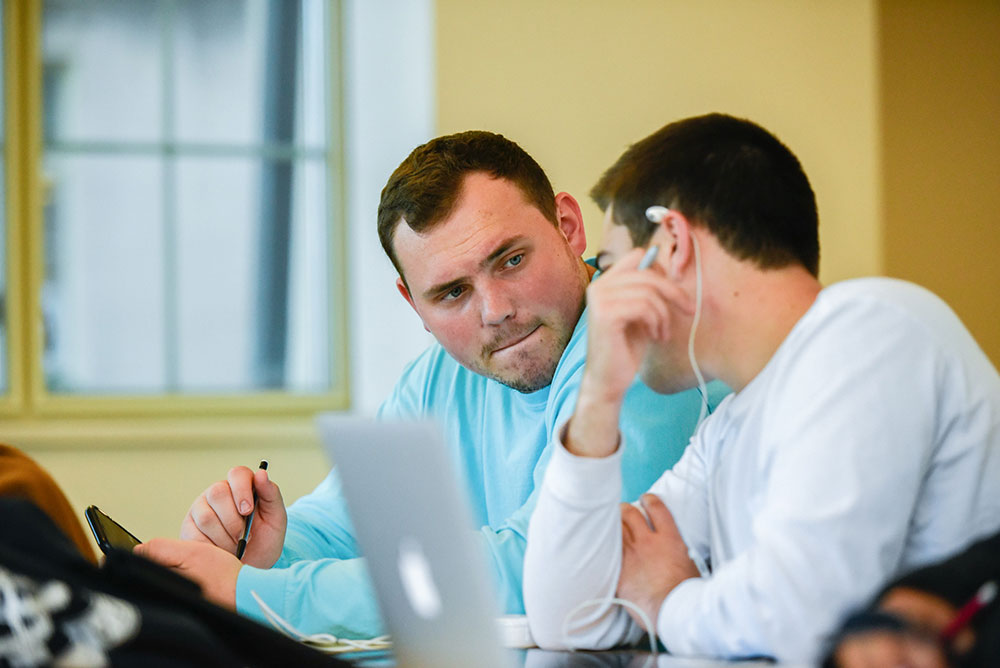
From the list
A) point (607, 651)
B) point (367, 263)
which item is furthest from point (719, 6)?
point (607, 651)

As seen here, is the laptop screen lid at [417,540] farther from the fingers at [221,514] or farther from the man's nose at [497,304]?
the man's nose at [497,304]

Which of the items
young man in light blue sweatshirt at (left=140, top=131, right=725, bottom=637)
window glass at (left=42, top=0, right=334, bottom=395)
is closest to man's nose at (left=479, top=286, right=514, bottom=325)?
young man in light blue sweatshirt at (left=140, top=131, right=725, bottom=637)

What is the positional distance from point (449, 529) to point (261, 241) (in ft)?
10.3

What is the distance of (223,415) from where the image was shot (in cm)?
363

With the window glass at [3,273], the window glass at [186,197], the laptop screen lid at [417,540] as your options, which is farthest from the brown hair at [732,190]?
the window glass at [3,273]

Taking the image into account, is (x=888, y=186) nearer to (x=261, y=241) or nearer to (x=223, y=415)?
(x=261, y=241)

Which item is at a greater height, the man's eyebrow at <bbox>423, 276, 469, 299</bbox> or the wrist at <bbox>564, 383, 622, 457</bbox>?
the man's eyebrow at <bbox>423, 276, 469, 299</bbox>

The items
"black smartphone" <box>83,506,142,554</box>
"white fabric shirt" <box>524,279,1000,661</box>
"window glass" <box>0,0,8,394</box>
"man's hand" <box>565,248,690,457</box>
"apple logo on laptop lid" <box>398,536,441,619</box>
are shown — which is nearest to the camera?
"apple logo on laptop lid" <box>398,536,441,619</box>

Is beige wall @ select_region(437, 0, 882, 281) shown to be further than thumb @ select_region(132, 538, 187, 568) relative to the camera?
Yes

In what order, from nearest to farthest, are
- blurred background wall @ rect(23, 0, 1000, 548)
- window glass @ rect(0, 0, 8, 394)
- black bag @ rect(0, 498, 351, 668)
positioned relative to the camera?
black bag @ rect(0, 498, 351, 668) → blurred background wall @ rect(23, 0, 1000, 548) → window glass @ rect(0, 0, 8, 394)

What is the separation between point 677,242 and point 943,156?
3.27 m

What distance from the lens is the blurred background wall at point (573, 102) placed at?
3.29 m

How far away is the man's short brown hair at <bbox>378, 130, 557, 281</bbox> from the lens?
→ 1.76m

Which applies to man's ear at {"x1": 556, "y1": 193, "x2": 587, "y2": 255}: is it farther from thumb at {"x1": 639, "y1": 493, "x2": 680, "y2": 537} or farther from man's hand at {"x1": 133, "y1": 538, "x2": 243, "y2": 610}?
man's hand at {"x1": 133, "y1": 538, "x2": 243, "y2": 610}
